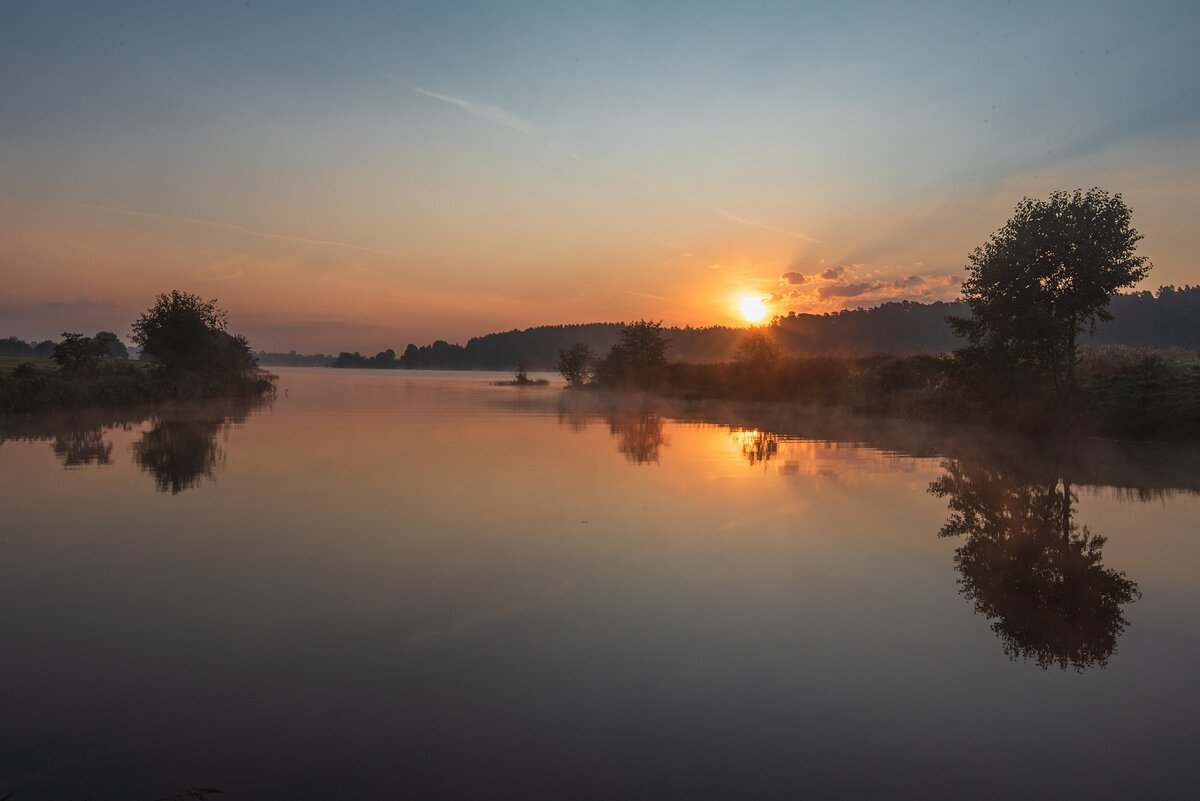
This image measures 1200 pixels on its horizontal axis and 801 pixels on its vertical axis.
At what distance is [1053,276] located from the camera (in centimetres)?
3228

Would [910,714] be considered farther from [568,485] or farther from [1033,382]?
[1033,382]

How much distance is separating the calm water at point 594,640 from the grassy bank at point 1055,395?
1351 centimetres

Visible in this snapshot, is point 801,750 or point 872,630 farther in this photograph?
point 872,630

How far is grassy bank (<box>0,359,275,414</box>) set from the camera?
40969 mm

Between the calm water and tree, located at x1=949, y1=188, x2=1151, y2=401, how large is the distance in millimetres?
14760

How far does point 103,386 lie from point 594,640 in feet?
170

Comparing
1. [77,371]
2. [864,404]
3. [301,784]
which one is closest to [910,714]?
[301,784]

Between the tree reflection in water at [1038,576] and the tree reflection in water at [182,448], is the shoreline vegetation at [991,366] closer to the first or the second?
the tree reflection in water at [182,448]

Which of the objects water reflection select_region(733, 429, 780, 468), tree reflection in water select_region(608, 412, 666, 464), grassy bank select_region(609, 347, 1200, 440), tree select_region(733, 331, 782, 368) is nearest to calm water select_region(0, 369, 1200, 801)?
water reflection select_region(733, 429, 780, 468)

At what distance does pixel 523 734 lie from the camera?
649 cm

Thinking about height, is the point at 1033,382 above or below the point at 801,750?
above

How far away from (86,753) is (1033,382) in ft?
129

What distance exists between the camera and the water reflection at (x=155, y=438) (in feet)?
71.0

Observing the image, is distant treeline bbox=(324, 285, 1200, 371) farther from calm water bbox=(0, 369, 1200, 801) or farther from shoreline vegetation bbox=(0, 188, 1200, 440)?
calm water bbox=(0, 369, 1200, 801)
